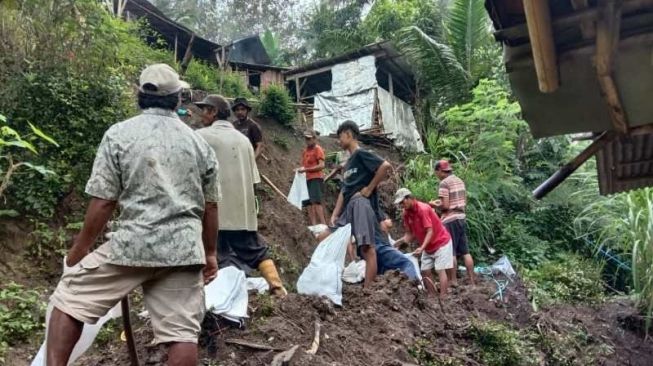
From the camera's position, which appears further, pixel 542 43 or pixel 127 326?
pixel 127 326

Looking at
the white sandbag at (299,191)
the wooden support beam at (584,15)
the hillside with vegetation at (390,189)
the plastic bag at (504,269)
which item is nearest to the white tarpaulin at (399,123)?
the hillside with vegetation at (390,189)

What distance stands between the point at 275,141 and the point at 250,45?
10075mm

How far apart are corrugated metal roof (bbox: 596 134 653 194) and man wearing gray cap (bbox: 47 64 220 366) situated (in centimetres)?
310

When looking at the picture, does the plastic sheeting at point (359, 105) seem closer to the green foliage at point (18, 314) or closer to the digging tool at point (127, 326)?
the green foliage at point (18, 314)

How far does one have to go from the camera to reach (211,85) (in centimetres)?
1146

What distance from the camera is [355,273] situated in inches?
207

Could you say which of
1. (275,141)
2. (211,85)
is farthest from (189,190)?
(211,85)

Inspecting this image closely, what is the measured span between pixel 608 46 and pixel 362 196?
105 inches

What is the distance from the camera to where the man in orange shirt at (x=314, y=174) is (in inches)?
300

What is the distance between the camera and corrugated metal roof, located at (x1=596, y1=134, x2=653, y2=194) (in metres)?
4.15

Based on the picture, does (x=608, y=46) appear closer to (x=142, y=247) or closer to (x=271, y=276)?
(x=142, y=247)

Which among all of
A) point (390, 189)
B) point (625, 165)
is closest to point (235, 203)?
point (625, 165)

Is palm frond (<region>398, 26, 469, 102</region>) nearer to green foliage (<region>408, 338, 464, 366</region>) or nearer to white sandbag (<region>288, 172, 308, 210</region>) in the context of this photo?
white sandbag (<region>288, 172, 308, 210</region>)

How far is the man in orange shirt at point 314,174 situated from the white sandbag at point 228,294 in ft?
13.4
